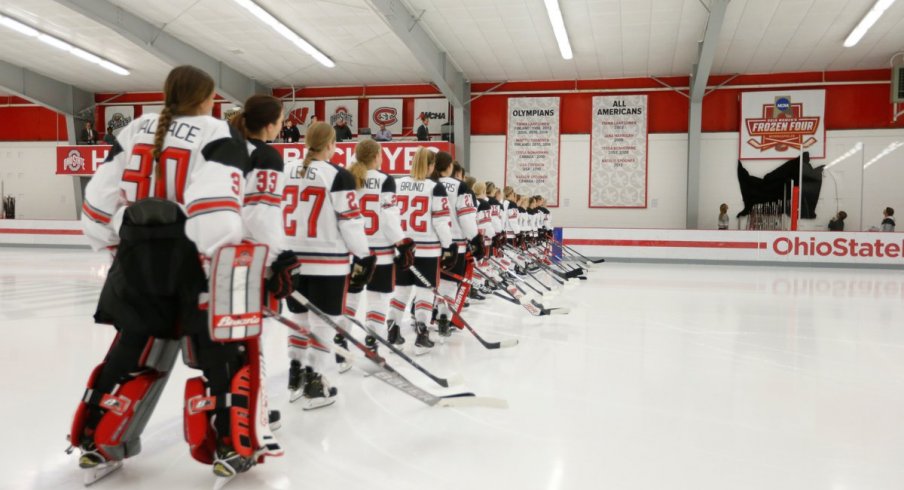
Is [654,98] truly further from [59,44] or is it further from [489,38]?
[59,44]

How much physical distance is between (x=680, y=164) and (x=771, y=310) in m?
8.90


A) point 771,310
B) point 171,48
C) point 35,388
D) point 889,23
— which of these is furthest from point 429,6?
point 35,388

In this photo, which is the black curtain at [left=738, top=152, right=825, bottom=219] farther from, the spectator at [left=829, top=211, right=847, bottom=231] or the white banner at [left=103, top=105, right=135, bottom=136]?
the white banner at [left=103, top=105, right=135, bottom=136]

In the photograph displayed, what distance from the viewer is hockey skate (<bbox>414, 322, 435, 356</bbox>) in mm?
3842

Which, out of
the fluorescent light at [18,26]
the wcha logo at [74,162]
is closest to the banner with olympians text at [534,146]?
the fluorescent light at [18,26]

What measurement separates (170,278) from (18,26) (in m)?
12.2

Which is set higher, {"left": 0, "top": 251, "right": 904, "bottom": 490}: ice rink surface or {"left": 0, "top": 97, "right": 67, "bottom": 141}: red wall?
{"left": 0, "top": 97, "right": 67, "bottom": 141}: red wall

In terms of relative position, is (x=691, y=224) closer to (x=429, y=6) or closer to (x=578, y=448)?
(x=429, y=6)

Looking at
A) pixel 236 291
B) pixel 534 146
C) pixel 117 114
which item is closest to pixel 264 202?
pixel 236 291

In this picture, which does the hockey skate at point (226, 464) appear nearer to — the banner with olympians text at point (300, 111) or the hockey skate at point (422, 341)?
the hockey skate at point (422, 341)

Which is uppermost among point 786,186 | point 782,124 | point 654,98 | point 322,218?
point 654,98

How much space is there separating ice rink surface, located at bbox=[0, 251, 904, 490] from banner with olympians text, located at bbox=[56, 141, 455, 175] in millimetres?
8100

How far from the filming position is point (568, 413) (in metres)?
2.57

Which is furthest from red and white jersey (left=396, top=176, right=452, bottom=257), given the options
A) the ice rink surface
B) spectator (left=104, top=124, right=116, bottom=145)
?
spectator (left=104, top=124, right=116, bottom=145)
